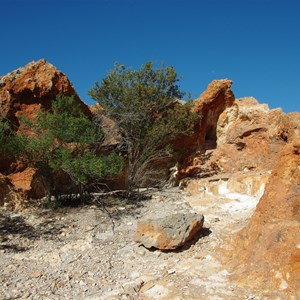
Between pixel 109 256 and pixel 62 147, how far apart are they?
3.54m

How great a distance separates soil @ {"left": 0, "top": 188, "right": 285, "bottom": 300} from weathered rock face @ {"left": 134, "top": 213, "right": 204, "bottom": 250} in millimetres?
152

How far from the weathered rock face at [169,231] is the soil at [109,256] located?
15cm

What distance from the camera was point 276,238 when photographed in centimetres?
507

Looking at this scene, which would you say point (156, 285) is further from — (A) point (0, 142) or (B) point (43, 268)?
(A) point (0, 142)

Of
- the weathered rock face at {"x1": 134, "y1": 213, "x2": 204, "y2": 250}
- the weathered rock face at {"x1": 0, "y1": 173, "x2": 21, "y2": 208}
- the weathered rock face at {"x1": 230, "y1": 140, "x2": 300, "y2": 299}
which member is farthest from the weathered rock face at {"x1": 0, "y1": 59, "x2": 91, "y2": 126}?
the weathered rock face at {"x1": 230, "y1": 140, "x2": 300, "y2": 299}

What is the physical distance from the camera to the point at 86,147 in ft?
33.8

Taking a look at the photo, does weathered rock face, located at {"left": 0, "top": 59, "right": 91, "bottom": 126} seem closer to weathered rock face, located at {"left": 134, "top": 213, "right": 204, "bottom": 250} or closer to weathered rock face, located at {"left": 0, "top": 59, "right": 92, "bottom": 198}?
weathered rock face, located at {"left": 0, "top": 59, "right": 92, "bottom": 198}

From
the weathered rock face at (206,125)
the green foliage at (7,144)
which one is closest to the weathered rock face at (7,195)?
the green foliage at (7,144)

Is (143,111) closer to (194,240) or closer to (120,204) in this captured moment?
(120,204)

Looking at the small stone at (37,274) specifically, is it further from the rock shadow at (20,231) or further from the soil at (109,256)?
the rock shadow at (20,231)

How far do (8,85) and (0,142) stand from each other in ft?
8.61

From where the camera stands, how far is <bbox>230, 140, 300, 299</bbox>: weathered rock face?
15.4 ft

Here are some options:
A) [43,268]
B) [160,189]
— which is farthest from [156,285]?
[160,189]

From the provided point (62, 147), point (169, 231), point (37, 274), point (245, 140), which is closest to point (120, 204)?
point (62, 147)
